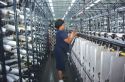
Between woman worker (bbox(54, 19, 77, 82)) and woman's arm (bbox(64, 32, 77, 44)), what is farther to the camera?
woman worker (bbox(54, 19, 77, 82))

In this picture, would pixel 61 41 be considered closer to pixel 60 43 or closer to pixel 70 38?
pixel 60 43

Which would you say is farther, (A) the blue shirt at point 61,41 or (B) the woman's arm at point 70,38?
(A) the blue shirt at point 61,41

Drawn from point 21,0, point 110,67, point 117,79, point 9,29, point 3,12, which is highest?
point 21,0

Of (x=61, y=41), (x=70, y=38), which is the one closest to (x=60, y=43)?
(x=61, y=41)

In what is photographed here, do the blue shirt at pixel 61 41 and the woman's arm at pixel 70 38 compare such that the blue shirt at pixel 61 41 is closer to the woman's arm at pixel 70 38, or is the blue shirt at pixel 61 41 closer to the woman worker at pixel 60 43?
the woman worker at pixel 60 43

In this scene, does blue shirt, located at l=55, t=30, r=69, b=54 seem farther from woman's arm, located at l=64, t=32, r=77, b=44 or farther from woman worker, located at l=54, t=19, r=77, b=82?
woman's arm, located at l=64, t=32, r=77, b=44

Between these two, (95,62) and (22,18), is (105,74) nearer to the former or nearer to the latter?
(95,62)

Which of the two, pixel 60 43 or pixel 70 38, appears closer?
pixel 70 38

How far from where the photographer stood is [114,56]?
2396mm

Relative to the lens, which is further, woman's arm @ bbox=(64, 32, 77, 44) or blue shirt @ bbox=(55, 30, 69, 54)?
blue shirt @ bbox=(55, 30, 69, 54)

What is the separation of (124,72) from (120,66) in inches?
4.9

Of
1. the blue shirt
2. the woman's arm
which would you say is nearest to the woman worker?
the blue shirt

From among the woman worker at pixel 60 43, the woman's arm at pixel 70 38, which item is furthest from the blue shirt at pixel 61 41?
the woman's arm at pixel 70 38

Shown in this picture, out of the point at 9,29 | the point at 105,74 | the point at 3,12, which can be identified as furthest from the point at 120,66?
the point at 9,29
